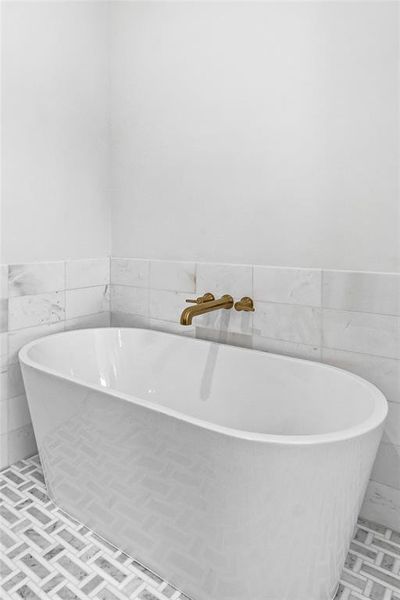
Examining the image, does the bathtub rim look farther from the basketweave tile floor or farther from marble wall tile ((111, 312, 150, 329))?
marble wall tile ((111, 312, 150, 329))

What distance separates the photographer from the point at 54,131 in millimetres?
2045

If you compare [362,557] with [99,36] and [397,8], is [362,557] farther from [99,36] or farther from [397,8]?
[99,36]

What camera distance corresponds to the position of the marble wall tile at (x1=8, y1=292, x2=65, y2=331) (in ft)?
6.26

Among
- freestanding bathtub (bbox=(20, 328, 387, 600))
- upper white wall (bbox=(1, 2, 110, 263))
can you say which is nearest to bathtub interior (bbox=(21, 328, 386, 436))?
freestanding bathtub (bbox=(20, 328, 387, 600))

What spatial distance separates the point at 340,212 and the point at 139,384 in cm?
123

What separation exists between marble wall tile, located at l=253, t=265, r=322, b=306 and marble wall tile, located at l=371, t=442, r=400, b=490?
0.59m

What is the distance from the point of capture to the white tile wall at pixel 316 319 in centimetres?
151

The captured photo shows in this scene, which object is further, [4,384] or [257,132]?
[4,384]

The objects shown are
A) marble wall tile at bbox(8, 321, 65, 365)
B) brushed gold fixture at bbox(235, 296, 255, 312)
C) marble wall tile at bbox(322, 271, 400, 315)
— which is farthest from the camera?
marble wall tile at bbox(8, 321, 65, 365)

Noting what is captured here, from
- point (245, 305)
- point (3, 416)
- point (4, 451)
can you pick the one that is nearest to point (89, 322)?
point (3, 416)

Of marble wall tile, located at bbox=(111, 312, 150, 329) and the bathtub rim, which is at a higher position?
marble wall tile, located at bbox=(111, 312, 150, 329)

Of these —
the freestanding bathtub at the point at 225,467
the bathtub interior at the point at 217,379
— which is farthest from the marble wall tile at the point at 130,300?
the freestanding bathtub at the point at 225,467

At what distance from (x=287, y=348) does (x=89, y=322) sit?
1.12 metres

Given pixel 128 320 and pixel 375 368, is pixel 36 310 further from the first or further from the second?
pixel 375 368
